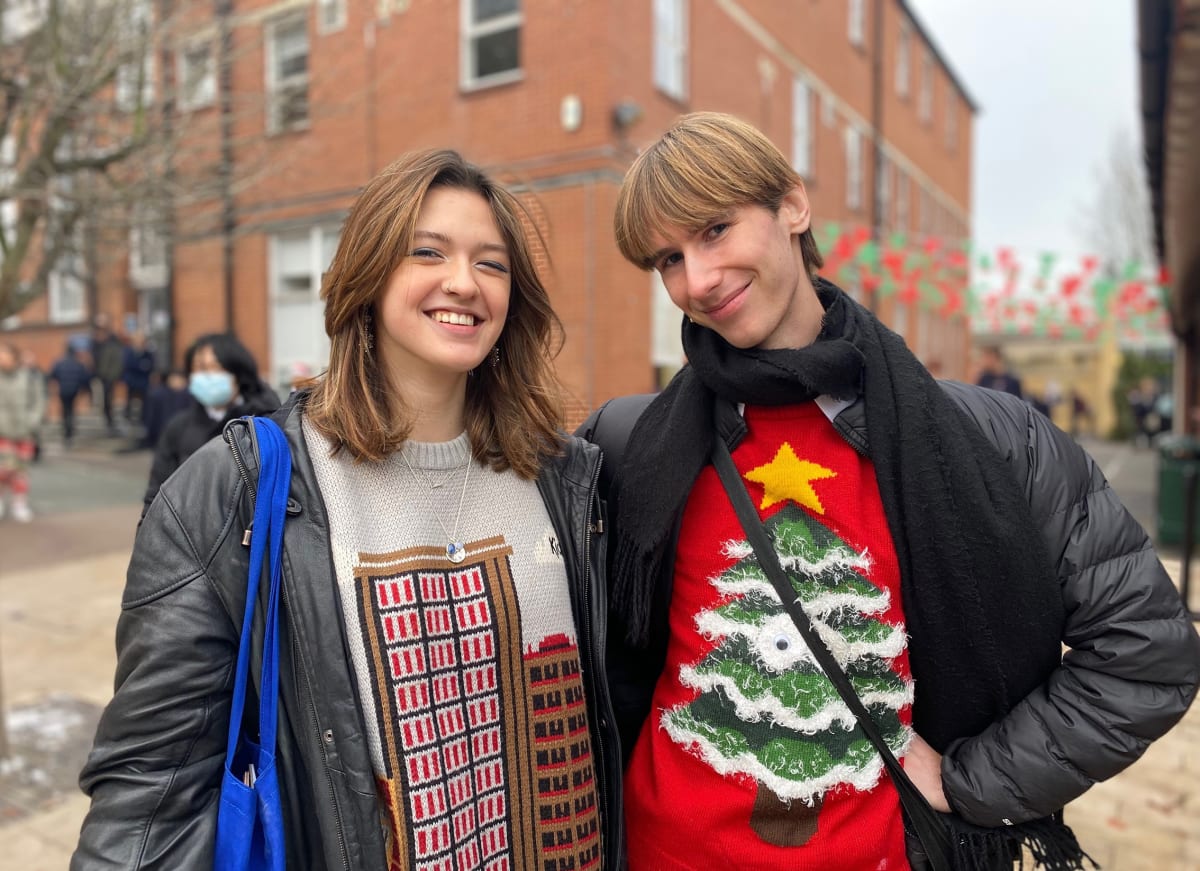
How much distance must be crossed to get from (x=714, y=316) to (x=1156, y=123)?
4629mm

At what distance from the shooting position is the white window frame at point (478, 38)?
10281mm

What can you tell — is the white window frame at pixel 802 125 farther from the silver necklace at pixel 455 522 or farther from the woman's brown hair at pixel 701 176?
the silver necklace at pixel 455 522

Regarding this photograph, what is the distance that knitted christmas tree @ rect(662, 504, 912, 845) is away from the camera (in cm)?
147

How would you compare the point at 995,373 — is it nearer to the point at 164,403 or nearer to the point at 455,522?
the point at 455,522

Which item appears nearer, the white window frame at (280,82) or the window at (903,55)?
the white window frame at (280,82)

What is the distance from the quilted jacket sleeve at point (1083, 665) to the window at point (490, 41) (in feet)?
32.8

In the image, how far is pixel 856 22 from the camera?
17.2 metres

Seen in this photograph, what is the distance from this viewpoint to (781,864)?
57.9 inches

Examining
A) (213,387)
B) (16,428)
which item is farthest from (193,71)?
(16,428)

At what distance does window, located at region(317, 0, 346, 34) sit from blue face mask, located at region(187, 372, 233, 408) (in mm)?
8638

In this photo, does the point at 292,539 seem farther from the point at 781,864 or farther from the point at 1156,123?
the point at 1156,123

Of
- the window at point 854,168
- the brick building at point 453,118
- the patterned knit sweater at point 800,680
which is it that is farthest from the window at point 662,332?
the patterned knit sweater at point 800,680

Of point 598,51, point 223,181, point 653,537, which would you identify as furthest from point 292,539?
point 598,51

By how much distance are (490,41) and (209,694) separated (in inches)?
420
